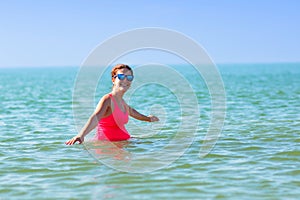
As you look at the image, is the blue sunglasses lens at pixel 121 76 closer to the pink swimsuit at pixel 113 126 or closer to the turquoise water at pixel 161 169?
the pink swimsuit at pixel 113 126

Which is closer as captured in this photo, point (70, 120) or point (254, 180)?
point (254, 180)

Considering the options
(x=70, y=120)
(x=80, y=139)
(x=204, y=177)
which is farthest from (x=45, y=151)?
(x=70, y=120)

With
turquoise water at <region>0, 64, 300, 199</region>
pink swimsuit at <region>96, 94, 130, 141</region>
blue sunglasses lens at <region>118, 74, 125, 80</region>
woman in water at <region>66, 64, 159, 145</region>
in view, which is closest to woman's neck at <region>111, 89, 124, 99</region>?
woman in water at <region>66, 64, 159, 145</region>

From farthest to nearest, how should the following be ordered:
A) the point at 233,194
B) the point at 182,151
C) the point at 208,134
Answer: the point at 208,134 → the point at 182,151 → the point at 233,194

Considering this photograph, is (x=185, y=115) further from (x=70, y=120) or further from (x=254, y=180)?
(x=254, y=180)

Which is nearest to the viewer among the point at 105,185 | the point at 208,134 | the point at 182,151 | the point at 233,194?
the point at 233,194

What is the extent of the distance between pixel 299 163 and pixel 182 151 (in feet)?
8.08

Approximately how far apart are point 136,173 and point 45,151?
9.59ft

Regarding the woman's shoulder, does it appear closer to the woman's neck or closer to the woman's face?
the woman's neck

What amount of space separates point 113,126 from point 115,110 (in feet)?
1.50

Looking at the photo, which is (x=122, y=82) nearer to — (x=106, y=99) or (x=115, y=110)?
(x=106, y=99)

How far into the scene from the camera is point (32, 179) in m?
8.66

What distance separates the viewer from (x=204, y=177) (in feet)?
28.2

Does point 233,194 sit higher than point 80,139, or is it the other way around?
point 80,139
